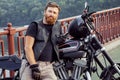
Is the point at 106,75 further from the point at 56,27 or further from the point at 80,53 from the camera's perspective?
the point at 56,27

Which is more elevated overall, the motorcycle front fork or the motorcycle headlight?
the motorcycle headlight

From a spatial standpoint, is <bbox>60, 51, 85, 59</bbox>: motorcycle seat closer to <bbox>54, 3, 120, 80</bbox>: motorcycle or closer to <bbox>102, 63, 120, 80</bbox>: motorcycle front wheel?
<bbox>54, 3, 120, 80</bbox>: motorcycle

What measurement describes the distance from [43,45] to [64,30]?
457 cm

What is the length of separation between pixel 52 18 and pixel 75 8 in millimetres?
31306

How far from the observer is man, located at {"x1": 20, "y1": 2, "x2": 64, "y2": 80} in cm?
394

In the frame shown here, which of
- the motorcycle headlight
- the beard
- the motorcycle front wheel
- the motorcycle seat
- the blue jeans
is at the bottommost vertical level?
the motorcycle front wheel

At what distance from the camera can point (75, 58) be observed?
4098 millimetres

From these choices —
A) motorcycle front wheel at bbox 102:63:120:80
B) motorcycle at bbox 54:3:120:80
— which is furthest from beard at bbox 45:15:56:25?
motorcycle front wheel at bbox 102:63:120:80

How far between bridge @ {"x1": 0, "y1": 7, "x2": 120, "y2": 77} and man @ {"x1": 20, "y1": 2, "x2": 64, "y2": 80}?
190cm

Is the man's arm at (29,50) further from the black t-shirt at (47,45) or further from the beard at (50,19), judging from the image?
the beard at (50,19)

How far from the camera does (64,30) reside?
8531 millimetres

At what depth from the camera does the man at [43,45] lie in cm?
394

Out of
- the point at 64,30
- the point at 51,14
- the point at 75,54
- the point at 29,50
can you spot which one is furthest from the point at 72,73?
the point at 64,30

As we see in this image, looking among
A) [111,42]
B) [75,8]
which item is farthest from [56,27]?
[75,8]
